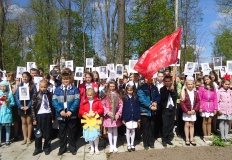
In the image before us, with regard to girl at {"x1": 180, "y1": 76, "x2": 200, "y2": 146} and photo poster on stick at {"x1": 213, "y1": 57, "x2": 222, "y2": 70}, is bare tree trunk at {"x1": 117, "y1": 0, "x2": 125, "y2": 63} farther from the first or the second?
girl at {"x1": 180, "y1": 76, "x2": 200, "y2": 146}

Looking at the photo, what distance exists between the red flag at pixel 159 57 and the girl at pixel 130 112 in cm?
59

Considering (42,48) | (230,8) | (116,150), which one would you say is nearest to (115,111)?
(116,150)

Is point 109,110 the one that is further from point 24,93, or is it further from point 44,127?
point 24,93

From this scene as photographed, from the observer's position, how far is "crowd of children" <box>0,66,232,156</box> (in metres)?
6.03

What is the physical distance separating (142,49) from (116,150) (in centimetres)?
1468

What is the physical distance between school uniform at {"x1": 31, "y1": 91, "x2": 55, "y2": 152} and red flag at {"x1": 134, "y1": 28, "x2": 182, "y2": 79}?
2511 mm

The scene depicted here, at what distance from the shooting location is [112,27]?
25.8 meters

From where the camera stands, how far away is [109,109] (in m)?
6.19

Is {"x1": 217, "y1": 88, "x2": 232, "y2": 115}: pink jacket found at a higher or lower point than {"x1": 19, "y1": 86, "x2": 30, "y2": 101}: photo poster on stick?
lower

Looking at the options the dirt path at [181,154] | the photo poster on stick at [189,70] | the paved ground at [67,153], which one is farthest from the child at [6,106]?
the photo poster on stick at [189,70]

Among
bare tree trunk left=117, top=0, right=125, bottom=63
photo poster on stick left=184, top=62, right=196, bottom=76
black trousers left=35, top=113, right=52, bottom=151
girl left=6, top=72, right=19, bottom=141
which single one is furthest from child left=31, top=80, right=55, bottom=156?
bare tree trunk left=117, top=0, right=125, bottom=63

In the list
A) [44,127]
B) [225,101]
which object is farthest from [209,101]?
[44,127]

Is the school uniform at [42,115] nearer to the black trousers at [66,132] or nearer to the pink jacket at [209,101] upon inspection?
the black trousers at [66,132]

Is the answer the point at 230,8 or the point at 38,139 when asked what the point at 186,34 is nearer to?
the point at 230,8
